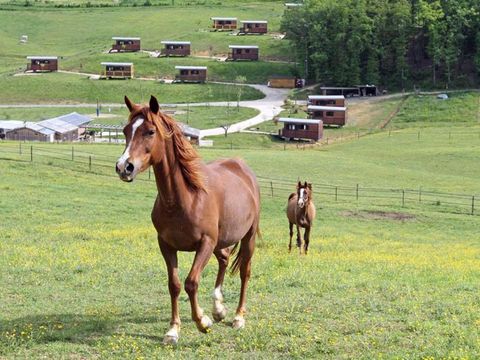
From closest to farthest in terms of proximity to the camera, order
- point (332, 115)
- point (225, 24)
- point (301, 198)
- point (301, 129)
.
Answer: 1. point (301, 198)
2. point (301, 129)
3. point (332, 115)
4. point (225, 24)

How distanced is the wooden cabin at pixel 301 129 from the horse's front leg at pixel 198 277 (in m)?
72.7

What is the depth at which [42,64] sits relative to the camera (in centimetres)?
12631

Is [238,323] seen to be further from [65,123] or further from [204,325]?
[65,123]

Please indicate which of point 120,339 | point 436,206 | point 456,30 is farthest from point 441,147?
point 120,339

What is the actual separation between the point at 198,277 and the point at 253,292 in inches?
157

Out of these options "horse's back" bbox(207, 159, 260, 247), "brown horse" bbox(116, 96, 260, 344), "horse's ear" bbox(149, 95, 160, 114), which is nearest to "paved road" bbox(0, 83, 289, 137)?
"horse's back" bbox(207, 159, 260, 247)

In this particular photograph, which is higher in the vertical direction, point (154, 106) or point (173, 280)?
point (154, 106)

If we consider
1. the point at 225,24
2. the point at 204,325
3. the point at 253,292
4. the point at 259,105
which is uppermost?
the point at 225,24

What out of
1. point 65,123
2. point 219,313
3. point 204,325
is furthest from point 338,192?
point 65,123

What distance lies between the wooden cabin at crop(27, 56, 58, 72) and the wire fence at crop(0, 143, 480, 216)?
75.3 meters

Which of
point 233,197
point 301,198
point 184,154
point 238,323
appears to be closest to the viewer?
point 184,154

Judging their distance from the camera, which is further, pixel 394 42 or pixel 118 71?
pixel 118 71

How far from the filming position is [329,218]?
3812 centimetres

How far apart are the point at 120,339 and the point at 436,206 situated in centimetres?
3600
